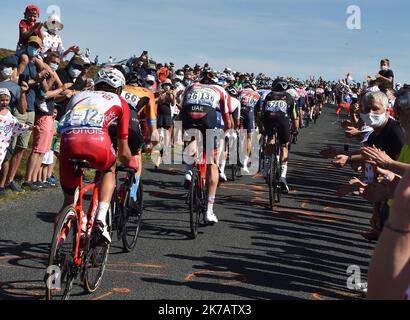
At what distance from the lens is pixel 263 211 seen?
10234 millimetres

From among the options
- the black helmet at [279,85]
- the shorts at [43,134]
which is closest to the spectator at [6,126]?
the shorts at [43,134]

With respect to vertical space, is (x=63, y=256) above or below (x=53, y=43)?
below

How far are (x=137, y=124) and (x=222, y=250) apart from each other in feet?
6.13

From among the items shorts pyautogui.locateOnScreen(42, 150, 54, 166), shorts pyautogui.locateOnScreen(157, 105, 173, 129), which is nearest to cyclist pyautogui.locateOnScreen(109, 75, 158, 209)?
shorts pyautogui.locateOnScreen(42, 150, 54, 166)

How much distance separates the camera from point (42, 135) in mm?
10227

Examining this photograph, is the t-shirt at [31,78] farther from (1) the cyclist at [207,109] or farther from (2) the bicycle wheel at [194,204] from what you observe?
(2) the bicycle wheel at [194,204]

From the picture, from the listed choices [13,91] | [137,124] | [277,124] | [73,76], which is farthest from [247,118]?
[137,124]

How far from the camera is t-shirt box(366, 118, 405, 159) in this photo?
6.06 m

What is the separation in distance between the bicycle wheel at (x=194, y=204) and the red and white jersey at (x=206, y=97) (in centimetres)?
106

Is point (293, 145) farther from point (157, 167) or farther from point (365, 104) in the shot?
point (365, 104)

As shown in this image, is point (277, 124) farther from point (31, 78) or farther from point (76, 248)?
point (76, 248)

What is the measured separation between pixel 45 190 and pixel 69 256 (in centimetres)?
589

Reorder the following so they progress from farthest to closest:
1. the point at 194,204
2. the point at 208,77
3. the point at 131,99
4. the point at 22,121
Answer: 1. the point at 22,121
2. the point at 208,77
3. the point at 194,204
4. the point at 131,99
